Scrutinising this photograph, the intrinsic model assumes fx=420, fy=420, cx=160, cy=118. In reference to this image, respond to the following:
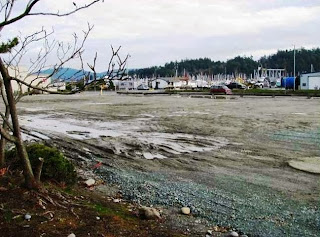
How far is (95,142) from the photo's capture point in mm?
12445

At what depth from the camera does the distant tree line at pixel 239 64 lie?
14062 cm

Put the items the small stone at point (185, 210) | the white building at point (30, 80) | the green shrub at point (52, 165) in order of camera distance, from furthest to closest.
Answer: the green shrub at point (52, 165), the small stone at point (185, 210), the white building at point (30, 80)

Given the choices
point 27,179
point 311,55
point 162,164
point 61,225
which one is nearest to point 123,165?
point 162,164

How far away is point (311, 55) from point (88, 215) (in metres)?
148

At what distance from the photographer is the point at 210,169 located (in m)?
8.96

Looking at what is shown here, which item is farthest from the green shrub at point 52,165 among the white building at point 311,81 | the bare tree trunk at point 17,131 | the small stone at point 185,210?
the white building at point 311,81

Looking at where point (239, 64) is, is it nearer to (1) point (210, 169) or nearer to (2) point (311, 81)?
(2) point (311, 81)

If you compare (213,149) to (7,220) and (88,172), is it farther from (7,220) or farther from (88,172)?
(7,220)

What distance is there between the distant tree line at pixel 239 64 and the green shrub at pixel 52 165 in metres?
136

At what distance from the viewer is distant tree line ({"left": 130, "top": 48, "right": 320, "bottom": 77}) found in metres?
141

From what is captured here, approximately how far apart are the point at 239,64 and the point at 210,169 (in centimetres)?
16022

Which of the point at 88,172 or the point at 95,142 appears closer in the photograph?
the point at 88,172

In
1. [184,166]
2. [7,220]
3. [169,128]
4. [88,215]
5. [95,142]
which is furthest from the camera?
[169,128]

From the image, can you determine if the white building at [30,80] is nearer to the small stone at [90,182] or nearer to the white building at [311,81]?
the small stone at [90,182]
